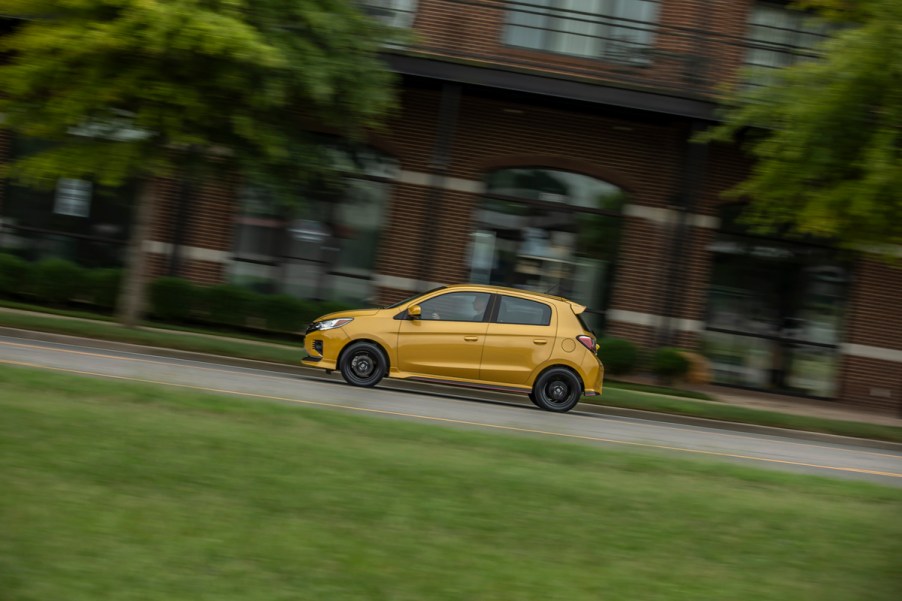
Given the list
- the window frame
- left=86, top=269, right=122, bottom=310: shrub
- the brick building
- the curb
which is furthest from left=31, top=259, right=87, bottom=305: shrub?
the window frame

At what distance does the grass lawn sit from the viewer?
481 centimetres

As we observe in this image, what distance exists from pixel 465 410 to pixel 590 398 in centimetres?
359

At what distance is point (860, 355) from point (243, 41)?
13.7 m

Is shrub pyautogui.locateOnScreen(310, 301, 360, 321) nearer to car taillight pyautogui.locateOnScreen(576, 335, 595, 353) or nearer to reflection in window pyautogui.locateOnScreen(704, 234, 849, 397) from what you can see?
car taillight pyautogui.locateOnScreen(576, 335, 595, 353)

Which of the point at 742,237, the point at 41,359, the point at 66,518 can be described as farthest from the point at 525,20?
Result: the point at 66,518

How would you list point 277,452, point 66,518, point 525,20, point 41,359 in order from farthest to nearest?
point 525,20 < point 41,359 < point 277,452 < point 66,518

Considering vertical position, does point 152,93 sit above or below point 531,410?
above

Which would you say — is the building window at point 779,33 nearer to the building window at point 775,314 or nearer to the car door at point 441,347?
the building window at point 775,314

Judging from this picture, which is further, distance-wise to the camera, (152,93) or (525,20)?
(525,20)

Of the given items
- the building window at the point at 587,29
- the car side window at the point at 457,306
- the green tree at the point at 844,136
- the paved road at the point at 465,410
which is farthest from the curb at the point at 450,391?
the building window at the point at 587,29

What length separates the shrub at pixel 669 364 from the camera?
18736 mm

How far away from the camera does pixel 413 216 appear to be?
66.3 feet

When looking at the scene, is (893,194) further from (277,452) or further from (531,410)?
(277,452)

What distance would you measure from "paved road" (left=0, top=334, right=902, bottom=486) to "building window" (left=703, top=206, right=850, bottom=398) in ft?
16.8
